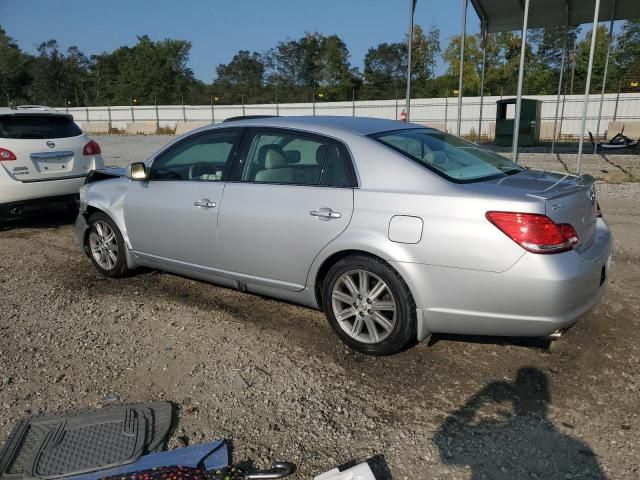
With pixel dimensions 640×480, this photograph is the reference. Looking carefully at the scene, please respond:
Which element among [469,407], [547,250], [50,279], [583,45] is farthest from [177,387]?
[583,45]

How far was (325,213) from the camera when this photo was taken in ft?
11.5

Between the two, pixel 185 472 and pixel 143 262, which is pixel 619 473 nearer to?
pixel 185 472

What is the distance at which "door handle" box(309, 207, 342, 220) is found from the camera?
3474mm

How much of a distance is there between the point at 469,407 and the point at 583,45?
55.1 metres

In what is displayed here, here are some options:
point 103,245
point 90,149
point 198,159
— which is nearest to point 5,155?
point 90,149

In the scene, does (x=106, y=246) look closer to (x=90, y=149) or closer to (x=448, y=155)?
(x=90, y=149)

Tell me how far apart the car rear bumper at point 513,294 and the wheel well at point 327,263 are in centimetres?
28

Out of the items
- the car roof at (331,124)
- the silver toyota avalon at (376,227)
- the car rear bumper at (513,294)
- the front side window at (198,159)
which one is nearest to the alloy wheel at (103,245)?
the silver toyota avalon at (376,227)

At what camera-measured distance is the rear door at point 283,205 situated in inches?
140

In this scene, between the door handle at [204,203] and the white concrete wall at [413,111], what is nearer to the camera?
the door handle at [204,203]

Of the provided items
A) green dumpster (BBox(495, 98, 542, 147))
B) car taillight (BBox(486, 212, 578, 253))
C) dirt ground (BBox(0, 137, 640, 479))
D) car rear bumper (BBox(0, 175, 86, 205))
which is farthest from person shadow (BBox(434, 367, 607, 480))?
green dumpster (BBox(495, 98, 542, 147))

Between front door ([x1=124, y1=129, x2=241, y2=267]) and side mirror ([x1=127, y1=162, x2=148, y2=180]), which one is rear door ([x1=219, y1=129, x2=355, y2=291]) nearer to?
front door ([x1=124, y1=129, x2=241, y2=267])

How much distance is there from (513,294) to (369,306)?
0.94m

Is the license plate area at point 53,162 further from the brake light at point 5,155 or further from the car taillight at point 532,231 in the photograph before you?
the car taillight at point 532,231
